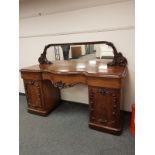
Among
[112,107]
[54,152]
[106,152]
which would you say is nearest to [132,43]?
[112,107]

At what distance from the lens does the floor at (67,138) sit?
1.73m

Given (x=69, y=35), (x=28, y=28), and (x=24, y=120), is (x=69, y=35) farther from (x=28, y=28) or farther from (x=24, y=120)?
(x=24, y=120)

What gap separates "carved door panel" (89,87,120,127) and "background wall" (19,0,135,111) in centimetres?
58

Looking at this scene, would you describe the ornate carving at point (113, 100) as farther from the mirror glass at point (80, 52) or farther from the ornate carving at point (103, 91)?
the mirror glass at point (80, 52)

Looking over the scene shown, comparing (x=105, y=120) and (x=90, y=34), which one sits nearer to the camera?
(x=105, y=120)

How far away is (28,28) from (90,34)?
1.35m

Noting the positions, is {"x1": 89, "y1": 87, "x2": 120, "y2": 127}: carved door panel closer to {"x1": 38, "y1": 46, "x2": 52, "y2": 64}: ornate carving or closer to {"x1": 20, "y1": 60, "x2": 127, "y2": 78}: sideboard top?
{"x1": 20, "y1": 60, "x2": 127, "y2": 78}: sideboard top

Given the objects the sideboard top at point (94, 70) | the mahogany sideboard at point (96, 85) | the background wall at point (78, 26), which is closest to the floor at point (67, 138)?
the mahogany sideboard at point (96, 85)

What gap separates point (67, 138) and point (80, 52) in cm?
133

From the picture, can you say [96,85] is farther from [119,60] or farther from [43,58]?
[43,58]

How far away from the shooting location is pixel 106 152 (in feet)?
5.51

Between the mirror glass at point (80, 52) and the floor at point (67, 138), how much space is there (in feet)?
3.18

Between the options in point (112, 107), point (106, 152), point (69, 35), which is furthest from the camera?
point (69, 35)

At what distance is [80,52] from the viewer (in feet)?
8.07
